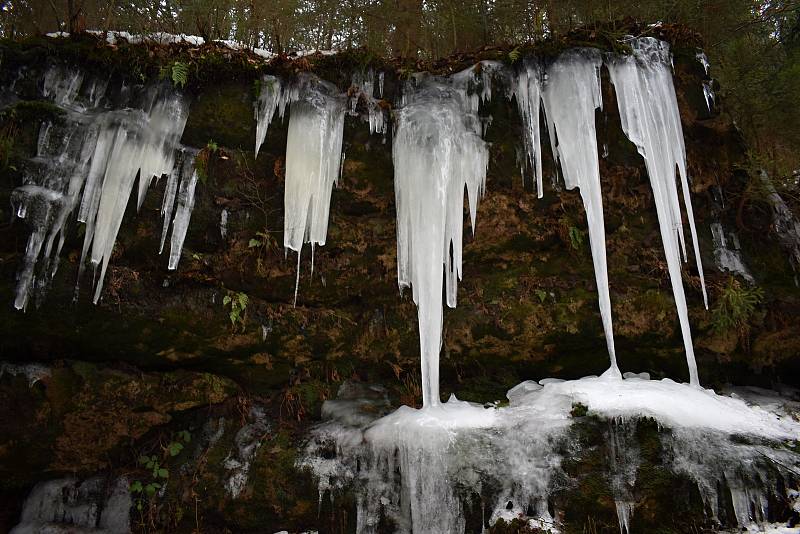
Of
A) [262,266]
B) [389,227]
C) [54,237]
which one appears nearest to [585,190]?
[389,227]

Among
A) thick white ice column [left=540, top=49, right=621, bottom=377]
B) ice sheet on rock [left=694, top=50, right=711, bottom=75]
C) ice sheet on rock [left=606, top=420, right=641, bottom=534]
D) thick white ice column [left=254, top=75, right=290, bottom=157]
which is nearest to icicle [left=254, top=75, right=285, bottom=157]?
thick white ice column [left=254, top=75, right=290, bottom=157]

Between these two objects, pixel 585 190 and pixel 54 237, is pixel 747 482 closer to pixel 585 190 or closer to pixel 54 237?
pixel 585 190

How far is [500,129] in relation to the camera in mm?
4852

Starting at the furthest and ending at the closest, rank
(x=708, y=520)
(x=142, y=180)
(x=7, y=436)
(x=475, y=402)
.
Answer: (x=475, y=402) < (x=142, y=180) < (x=7, y=436) < (x=708, y=520)

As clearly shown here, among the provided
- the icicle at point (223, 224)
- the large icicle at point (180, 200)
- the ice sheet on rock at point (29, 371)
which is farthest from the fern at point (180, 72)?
the ice sheet on rock at point (29, 371)

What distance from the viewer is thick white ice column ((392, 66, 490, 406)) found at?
422cm

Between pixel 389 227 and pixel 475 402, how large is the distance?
6.80 ft

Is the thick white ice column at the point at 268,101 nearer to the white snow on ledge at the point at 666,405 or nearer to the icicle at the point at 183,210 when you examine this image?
the icicle at the point at 183,210

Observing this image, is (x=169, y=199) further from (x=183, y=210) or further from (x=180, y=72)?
(x=180, y=72)

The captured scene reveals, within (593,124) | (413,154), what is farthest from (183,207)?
(593,124)

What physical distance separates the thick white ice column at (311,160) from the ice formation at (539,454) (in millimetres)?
2037

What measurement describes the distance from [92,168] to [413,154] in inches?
119

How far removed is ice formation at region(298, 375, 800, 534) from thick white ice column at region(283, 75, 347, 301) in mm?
2037

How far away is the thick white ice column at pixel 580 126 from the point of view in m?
4.37
